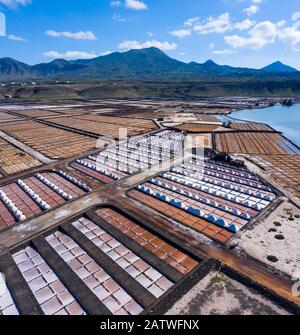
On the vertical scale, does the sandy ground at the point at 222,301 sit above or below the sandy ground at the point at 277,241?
below

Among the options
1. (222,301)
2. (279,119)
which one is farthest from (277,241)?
(279,119)

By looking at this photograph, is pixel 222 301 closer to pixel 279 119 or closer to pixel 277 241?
pixel 277 241

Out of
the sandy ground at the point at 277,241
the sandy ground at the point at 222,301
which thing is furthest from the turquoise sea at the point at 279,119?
the sandy ground at the point at 222,301

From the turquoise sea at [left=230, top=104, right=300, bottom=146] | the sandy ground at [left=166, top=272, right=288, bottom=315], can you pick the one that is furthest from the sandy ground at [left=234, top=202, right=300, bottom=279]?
the turquoise sea at [left=230, top=104, right=300, bottom=146]

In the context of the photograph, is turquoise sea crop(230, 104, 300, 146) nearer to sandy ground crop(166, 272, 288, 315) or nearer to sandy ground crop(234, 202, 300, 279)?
sandy ground crop(234, 202, 300, 279)

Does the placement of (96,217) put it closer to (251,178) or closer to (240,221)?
(240,221)

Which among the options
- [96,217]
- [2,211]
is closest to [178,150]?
[96,217]

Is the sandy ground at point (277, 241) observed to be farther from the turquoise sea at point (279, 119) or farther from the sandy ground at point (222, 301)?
the turquoise sea at point (279, 119)
